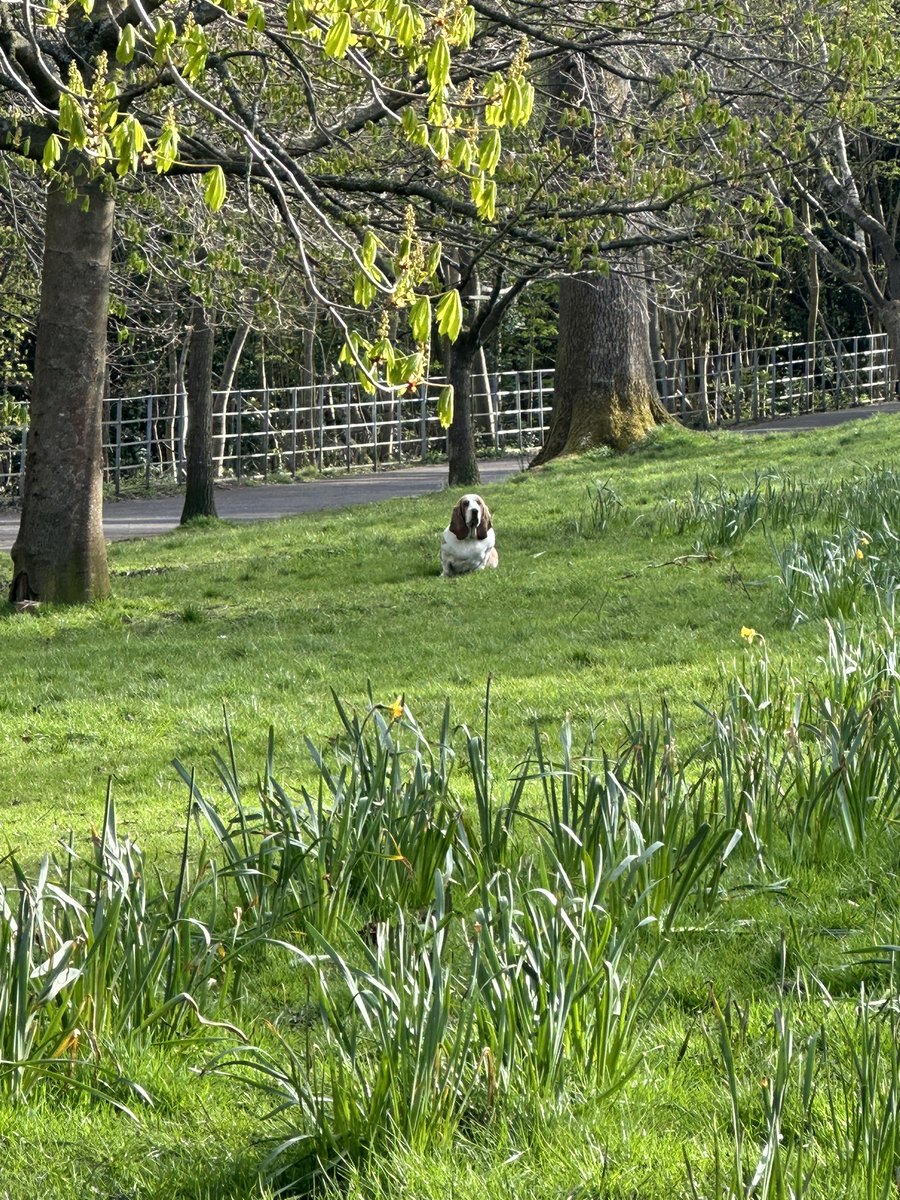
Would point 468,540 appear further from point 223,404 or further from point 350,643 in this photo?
point 223,404

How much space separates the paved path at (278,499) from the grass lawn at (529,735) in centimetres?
299

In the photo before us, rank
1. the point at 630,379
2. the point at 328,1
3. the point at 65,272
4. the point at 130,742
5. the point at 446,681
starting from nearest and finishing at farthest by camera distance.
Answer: the point at 328,1 < the point at 130,742 < the point at 446,681 < the point at 65,272 < the point at 630,379

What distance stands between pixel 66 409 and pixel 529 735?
6.43 meters

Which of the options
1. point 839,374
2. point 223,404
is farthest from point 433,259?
point 839,374

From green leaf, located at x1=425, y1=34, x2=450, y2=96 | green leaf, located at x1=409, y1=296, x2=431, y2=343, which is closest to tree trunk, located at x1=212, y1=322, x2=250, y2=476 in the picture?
green leaf, located at x1=409, y1=296, x2=431, y2=343

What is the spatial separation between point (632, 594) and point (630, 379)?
10698 mm

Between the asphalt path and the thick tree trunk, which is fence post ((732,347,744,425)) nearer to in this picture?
the asphalt path

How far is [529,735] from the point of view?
693 cm

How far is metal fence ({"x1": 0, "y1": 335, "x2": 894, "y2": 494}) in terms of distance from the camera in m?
30.0

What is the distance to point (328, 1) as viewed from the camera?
4.29 m

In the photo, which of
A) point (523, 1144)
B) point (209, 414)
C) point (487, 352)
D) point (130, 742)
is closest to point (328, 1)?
point (523, 1144)

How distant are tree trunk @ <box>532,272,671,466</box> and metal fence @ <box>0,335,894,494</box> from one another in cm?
947

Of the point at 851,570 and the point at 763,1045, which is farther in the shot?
the point at 851,570

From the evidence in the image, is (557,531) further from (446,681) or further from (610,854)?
(610,854)
